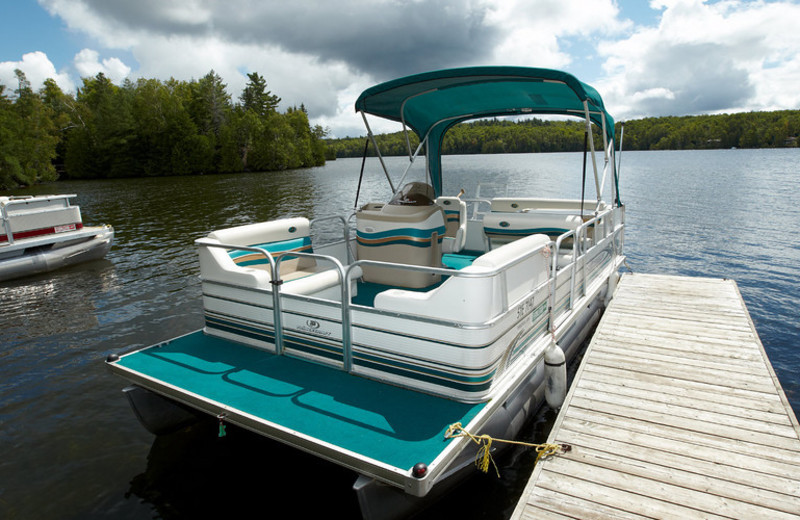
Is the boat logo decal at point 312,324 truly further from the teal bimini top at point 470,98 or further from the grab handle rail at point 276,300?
the teal bimini top at point 470,98

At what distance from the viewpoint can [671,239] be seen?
1486 centimetres

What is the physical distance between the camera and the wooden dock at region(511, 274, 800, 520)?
3.12 metres

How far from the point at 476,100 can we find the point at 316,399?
4.94 metres

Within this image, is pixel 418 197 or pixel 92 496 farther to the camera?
pixel 418 197

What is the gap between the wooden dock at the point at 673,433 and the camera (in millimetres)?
3115

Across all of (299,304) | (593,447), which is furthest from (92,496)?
(593,447)

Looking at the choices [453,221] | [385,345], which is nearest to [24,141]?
[453,221]

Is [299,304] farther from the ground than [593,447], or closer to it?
farther from the ground

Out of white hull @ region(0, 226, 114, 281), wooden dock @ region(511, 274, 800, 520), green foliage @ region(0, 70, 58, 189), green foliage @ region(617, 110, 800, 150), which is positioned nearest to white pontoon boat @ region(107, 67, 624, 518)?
wooden dock @ region(511, 274, 800, 520)

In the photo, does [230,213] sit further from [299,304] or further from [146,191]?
[299,304]

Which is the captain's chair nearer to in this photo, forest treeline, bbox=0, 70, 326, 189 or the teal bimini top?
the teal bimini top

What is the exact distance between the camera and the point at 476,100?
22.6ft

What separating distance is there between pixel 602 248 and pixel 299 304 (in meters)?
4.68

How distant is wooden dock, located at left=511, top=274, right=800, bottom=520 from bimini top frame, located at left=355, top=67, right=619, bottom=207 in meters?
2.13
